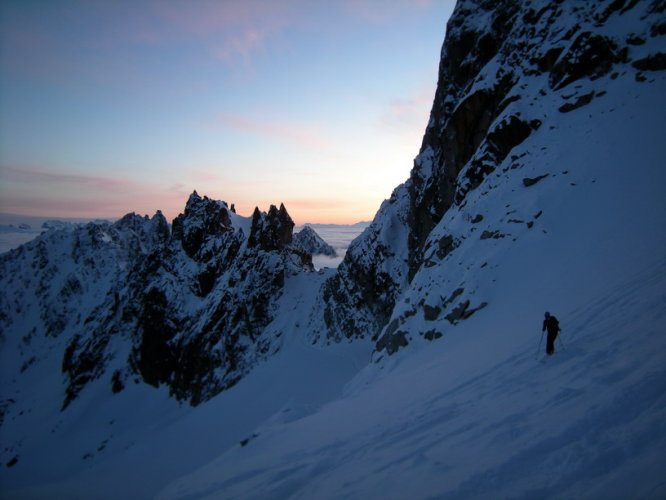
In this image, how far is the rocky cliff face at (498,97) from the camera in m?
22.6

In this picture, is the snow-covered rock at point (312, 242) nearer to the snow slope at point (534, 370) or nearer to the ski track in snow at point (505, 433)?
the snow slope at point (534, 370)

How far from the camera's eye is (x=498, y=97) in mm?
28719

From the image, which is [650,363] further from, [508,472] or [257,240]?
[257,240]

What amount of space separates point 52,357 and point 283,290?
271ft

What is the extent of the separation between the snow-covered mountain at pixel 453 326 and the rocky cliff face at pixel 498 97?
159mm

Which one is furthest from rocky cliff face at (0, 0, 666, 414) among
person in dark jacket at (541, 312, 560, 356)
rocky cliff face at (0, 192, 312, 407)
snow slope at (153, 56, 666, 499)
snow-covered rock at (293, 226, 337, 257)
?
snow-covered rock at (293, 226, 337, 257)

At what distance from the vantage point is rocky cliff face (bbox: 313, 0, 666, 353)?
2264 centimetres

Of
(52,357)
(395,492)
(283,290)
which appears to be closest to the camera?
(395,492)

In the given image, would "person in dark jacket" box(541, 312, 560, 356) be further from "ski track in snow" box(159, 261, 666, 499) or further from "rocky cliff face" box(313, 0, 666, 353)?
"rocky cliff face" box(313, 0, 666, 353)

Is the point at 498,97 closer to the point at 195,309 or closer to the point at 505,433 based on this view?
the point at 505,433

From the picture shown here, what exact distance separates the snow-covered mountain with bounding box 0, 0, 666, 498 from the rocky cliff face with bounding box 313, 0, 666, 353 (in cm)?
16

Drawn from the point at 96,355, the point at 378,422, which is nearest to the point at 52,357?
the point at 96,355

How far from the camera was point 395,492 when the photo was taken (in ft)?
21.5

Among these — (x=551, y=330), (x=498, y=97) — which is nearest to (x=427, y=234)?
(x=498, y=97)
